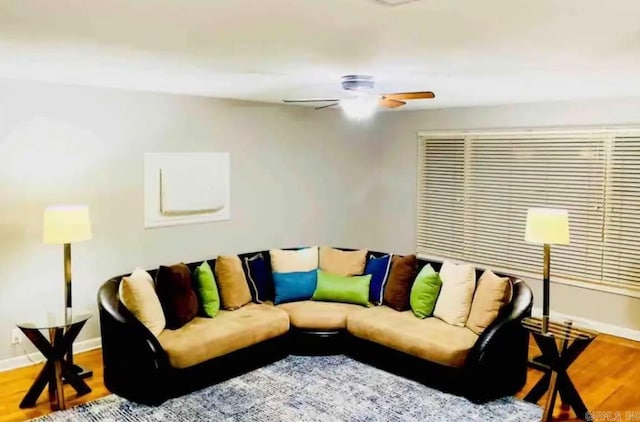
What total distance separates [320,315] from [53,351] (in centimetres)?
210

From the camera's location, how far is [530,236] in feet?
13.5

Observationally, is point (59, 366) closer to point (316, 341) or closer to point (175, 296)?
point (175, 296)

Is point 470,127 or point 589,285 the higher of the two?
point 470,127

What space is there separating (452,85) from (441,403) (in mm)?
2419

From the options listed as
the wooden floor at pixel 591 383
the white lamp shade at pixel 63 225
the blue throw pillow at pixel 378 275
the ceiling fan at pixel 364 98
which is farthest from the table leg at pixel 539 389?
the white lamp shade at pixel 63 225

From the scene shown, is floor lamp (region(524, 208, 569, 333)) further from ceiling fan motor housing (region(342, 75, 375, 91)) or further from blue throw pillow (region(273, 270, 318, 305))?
blue throw pillow (region(273, 270, 318, 305))

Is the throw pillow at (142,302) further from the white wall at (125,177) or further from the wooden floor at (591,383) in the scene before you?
the white wall at (125,177)

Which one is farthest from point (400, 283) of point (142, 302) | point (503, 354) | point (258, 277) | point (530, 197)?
point (142, 302)

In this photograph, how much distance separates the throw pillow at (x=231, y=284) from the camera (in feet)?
15.5

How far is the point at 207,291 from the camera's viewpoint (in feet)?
14.9

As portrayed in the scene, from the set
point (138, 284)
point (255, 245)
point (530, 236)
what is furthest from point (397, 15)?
point (255, 245)

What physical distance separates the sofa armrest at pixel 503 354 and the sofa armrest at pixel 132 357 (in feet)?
7.11

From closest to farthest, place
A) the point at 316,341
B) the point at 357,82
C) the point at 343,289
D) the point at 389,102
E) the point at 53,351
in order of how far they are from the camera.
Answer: the point at 53,351 → the point at 357,82 → the point at 389,102 → the point at 316,341 → the point at 343,289

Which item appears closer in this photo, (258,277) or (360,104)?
(360,104)
